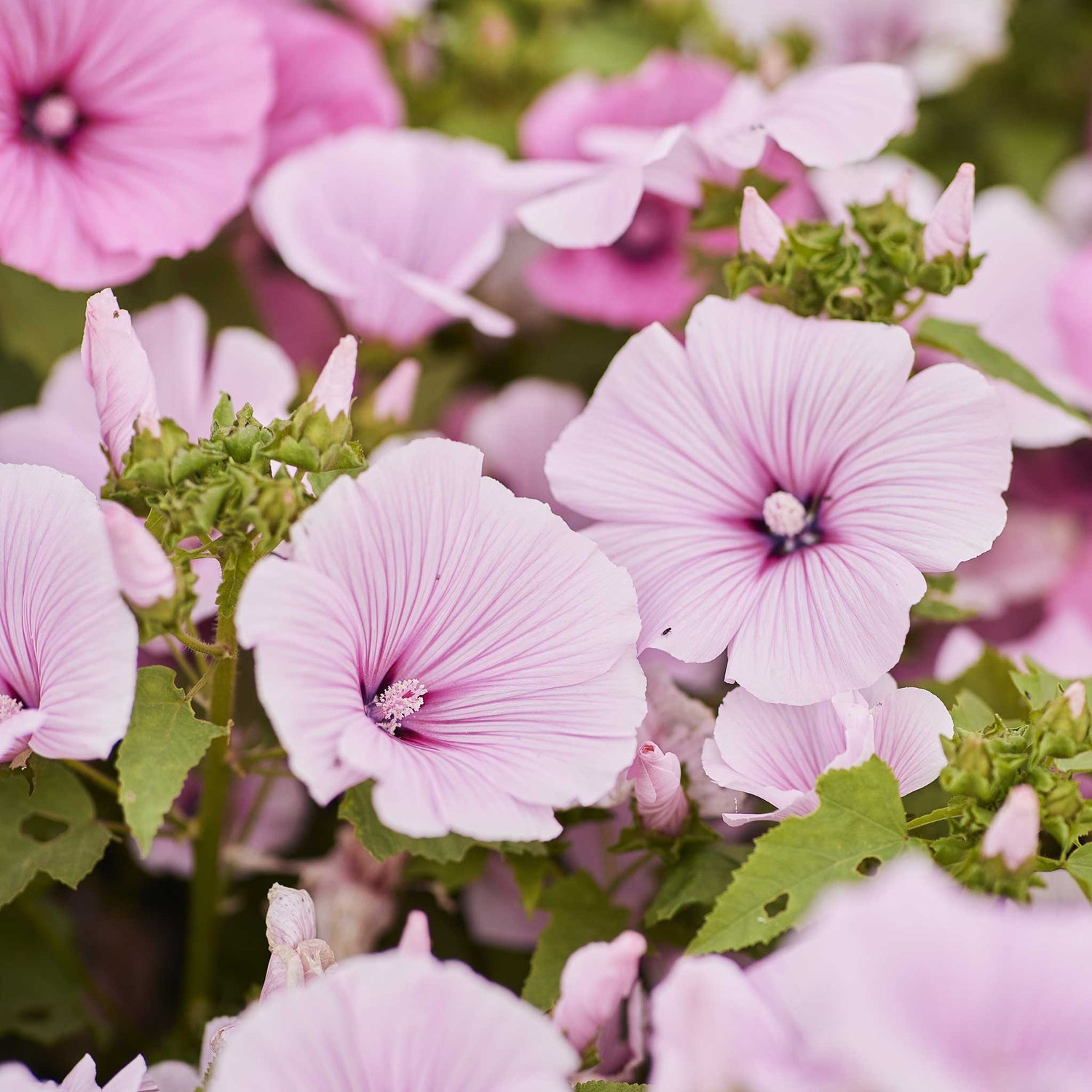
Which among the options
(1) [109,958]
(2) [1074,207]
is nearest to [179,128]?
(1) [109,958]

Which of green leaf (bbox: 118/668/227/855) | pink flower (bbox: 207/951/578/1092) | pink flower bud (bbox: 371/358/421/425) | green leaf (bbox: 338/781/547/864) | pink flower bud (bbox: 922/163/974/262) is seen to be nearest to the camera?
pink flower (bbox: 207/951/578/1092)

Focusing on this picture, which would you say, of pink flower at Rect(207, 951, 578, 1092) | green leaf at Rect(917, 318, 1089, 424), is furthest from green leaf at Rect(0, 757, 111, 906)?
green leaf at Rect(917, 318, 1089, 424)

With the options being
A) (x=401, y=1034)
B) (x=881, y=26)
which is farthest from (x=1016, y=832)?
(x=881, y=26)

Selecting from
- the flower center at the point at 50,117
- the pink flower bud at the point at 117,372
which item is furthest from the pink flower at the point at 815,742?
the flower center at the point at 50,117

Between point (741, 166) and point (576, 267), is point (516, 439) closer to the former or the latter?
point (576, 267)

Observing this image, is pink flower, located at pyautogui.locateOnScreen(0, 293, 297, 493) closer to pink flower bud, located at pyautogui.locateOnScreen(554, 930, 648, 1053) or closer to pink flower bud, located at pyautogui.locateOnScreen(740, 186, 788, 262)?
pink flower bud, located at pyautogui.locateOnScreen(740, 186, 788, 262)

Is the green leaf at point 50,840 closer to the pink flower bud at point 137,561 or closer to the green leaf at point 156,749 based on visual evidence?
the green leaf at point 156,749

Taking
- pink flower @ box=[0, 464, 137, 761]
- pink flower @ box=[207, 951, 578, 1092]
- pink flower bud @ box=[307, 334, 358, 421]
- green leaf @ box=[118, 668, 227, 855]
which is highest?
pink flower bud @ box=[307, 334, 358, 421]
